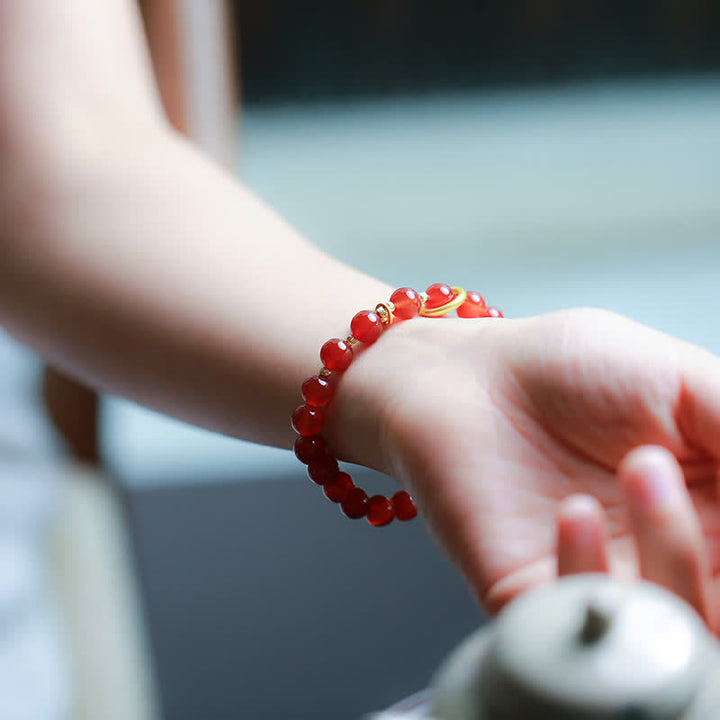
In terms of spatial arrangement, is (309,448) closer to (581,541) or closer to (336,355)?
(336,355)

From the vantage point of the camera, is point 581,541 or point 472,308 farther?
point 472,308

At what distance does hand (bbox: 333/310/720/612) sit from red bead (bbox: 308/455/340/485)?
6cm

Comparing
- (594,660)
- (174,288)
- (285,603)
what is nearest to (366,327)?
(174,288)

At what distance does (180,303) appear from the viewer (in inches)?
21.1

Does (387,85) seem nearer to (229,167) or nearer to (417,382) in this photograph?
(229,167)

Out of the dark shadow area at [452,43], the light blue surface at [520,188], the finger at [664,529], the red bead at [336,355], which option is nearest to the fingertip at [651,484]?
the finger at [664,529]

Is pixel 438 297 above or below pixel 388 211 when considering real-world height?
below

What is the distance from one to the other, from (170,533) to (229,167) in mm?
438

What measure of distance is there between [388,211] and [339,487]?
1.15 m

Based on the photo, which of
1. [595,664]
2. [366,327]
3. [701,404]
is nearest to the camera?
[595,664]

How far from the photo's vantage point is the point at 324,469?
0.49 metres

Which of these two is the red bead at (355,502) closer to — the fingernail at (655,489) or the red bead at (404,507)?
the red bead at (404,507)

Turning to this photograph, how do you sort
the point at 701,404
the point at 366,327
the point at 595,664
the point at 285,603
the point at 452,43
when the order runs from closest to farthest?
1. the point at 595,664
2. the point at 701,404
3. the point at 366,327
4. the point at 285,603
5. the point at 452,43

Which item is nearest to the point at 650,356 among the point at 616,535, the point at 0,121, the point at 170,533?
the point at 616,535
